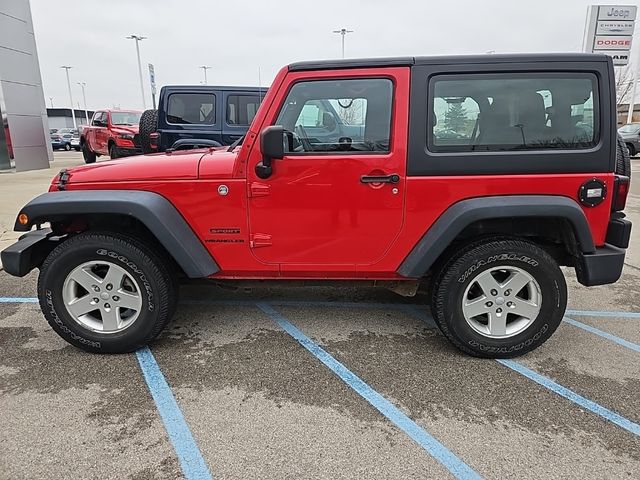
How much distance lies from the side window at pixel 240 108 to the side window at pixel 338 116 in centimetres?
570

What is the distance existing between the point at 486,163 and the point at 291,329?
1.86 m

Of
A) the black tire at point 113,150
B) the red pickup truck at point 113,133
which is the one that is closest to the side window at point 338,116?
the red pickup truck at point 113,133

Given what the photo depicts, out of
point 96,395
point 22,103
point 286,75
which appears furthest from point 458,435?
point 22,103

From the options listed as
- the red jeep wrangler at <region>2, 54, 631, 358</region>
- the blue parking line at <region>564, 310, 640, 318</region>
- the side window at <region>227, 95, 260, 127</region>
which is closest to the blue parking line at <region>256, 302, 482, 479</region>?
the red jeep wrangler at <region>2, 54, 631, 358</region>

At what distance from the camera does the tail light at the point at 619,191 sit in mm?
2904

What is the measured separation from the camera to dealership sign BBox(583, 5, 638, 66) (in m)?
13.8

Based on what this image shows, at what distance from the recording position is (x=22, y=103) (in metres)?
14.7

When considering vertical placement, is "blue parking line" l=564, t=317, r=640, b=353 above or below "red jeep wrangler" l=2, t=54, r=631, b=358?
below

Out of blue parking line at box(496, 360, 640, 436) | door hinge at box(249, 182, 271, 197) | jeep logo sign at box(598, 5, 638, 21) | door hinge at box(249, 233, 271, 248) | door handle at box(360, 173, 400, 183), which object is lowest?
blue parking line at box(496, 360, 640, 436)

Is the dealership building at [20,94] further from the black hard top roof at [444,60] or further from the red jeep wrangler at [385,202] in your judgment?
the black hard top roof at [444,60]

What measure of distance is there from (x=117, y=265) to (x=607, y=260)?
318 centimetres

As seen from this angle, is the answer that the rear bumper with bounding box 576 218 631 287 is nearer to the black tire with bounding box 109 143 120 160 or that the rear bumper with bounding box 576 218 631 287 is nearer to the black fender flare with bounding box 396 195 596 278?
the black fender flare with bounding box 396 195 596 278

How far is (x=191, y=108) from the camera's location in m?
8.37

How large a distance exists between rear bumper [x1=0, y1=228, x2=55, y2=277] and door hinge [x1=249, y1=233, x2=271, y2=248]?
4.98 feet
